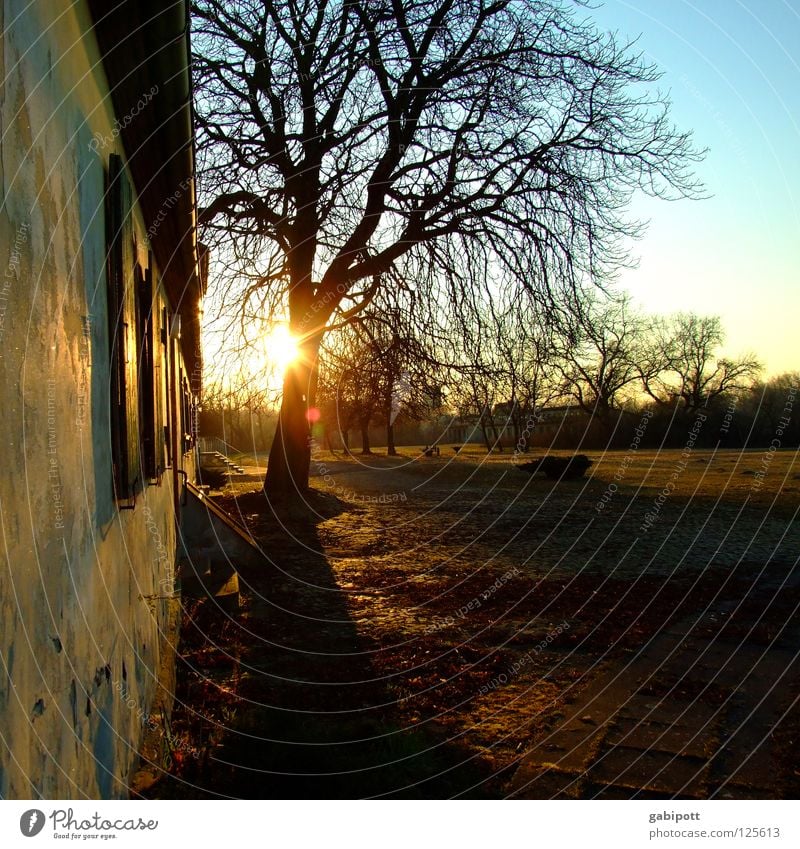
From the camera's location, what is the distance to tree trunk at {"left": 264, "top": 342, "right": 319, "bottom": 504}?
17094 millimetres

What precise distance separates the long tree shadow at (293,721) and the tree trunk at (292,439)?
896cm

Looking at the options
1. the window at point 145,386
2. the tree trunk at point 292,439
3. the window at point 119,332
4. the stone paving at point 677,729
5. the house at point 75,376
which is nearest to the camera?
the house at point 75,376

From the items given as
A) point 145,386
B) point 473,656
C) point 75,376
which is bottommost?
point 473,656

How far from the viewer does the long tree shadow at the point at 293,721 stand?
3953 millimetres

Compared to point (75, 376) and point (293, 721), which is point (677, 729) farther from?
point (75, 376)

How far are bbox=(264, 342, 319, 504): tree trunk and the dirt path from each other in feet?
11.4

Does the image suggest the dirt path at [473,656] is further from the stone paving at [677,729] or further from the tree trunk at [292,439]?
the tree trunk at [292,439]

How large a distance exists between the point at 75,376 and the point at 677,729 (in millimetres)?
3963

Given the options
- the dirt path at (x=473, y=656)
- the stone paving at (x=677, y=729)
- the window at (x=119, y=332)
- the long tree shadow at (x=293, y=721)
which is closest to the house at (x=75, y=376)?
the window at (x=119, y=332)

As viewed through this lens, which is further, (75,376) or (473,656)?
(473,656)

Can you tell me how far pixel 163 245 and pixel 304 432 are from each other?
12249 millimetres

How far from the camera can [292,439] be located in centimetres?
1809

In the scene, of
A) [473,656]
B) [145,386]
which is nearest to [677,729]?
[473,656]

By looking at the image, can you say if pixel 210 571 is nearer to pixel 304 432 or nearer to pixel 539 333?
pixel 539 333
